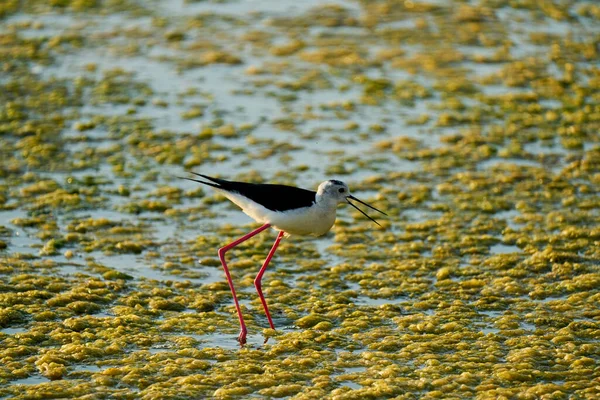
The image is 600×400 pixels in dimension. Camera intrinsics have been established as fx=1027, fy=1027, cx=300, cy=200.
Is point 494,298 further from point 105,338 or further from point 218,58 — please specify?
point 218,58

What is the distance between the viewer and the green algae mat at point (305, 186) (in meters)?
6.71

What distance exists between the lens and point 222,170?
10.2 meters

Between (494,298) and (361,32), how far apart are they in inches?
275

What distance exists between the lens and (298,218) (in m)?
7.27

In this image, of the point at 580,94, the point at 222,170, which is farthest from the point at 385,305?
the point at 580,94

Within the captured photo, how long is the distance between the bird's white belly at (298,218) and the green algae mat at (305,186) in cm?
66

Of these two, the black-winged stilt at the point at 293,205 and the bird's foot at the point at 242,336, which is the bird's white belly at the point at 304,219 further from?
the bird's foot at the point at 242,336

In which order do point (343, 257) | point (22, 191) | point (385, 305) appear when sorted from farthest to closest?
point (22, 191) → point (343, 257) → point (385, 305)

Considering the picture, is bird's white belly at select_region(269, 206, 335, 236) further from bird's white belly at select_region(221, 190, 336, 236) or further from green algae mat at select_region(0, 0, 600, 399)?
green algae mat at select_region(0, 0, 600, 399)

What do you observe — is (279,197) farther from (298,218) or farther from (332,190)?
(332,190)

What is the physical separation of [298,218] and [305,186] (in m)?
2.55

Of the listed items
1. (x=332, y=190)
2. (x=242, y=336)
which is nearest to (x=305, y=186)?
(x=332, y=190)

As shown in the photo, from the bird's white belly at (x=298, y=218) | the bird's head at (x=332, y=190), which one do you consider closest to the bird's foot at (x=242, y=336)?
the bird's white belly at (x=298, y=218)

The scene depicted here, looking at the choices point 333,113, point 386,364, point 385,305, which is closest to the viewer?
point 386,364
